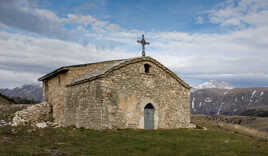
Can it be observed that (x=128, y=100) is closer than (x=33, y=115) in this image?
Yes

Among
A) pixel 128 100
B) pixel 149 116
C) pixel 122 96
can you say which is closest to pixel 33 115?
pixel 122 96

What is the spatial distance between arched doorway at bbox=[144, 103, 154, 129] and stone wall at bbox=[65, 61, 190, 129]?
0.29m

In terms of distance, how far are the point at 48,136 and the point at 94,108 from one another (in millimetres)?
4215

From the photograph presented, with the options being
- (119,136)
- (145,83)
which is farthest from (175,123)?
(119,136)

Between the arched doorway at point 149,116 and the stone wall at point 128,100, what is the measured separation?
29 cm

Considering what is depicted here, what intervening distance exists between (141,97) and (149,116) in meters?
1.49

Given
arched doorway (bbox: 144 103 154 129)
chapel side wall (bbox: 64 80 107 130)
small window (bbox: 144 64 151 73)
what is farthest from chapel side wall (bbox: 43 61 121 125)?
arched doorway (bbox: 144 103 154 129)

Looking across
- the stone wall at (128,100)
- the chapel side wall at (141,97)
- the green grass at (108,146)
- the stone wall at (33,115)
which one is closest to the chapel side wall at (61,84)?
the stone wall at (33,115)

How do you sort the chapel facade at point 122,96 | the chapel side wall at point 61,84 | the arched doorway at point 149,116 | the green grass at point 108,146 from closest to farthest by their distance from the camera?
the green grass at point 108,146
the chapel facade at point 122,96
the arched doorway at point 149,116
the chapel side wall at point 61,84

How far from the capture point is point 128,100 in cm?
1953

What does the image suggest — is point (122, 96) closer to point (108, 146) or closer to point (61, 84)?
point (108, 146)

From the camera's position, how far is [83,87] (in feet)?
66.6

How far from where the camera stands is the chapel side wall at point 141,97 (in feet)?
61.8

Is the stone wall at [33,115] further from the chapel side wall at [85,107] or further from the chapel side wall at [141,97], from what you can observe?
the chapel side wall at [141,97]
